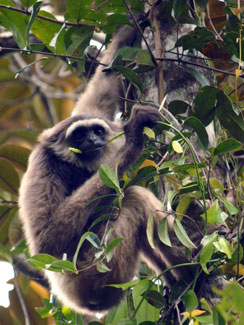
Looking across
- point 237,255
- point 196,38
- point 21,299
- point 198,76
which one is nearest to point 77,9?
point 196,38

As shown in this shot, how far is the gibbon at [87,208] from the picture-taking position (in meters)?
3.80

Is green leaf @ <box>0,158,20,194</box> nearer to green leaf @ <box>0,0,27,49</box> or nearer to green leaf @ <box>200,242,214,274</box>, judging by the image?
green leaf @ <box>0,0,27,49</box>

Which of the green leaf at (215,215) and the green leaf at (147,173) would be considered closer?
the green leaf at (215,215)

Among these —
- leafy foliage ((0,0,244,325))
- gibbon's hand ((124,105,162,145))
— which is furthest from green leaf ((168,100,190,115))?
gibbon's hand ((124,105,162,145))

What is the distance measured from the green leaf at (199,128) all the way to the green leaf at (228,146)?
140 mm

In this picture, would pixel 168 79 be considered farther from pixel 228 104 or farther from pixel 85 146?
pixel 85 146

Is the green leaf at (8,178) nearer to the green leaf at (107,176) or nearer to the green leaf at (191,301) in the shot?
the green leaf at (107,176)

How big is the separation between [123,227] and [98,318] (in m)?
1.20

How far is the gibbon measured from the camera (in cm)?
380

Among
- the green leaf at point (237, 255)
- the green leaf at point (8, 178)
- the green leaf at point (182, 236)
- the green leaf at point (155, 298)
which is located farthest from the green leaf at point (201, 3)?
the green leaf at point (8, 178)

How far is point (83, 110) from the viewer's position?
5484mm

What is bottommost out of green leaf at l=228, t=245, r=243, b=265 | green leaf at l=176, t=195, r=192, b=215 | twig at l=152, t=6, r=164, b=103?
green leaf at l=228, t=245, r=243, b=265

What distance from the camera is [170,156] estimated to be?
3352 millimetres

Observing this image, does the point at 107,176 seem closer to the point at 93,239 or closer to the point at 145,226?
the point at 93,239
